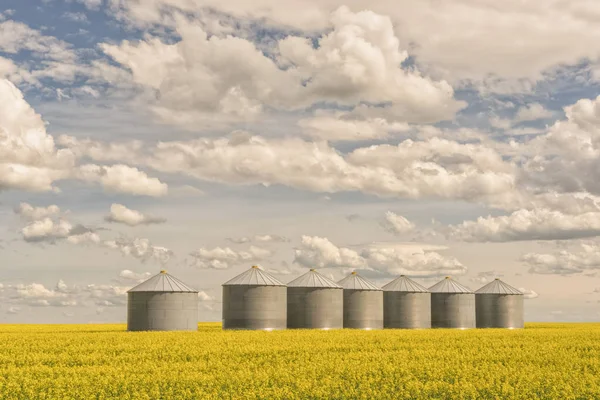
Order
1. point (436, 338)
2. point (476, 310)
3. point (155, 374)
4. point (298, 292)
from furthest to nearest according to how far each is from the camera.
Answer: point (476, 310) < point (298, 292) < point (436, 338) < point (155, 374)

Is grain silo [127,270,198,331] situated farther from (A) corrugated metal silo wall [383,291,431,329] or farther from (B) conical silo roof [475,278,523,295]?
(B) conical silo roof [475,278,523,295]

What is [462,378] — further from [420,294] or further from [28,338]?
[420,294]

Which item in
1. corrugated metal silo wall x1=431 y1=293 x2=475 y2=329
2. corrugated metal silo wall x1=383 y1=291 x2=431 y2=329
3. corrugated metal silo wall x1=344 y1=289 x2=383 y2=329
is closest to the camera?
corrugated metal silo wall x1=344 y1=289 x2=383 y2=329

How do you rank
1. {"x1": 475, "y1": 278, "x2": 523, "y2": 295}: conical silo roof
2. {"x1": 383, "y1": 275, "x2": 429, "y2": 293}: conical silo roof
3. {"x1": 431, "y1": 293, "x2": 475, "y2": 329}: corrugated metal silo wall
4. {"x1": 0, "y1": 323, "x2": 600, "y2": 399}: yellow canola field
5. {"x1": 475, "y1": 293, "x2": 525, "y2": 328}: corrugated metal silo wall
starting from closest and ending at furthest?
{"x1": 0, "y1": 323, "x2": 600, "y2": 399}: yellow canola field
{"x1": 383, "y1": 275, "x2": 429, "y2": 293}: conical silo roof
{"x1": 431, "y1": 293, "x2": 475, "y2": 329}: corrugated metal silo wall
{"x1": 475, "y1": 293, "x2": 525, "y2": 328}: corrugated metal silo wall
{"x1": 475, "y1": 278, "x2": 523, "y2": 295}: conical silo roof

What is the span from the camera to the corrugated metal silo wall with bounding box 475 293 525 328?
284 ft

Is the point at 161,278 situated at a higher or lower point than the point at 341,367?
higher

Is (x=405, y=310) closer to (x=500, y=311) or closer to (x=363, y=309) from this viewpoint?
(x=363, y=309)

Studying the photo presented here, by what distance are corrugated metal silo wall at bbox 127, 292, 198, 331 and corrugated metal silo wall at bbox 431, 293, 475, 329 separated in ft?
107

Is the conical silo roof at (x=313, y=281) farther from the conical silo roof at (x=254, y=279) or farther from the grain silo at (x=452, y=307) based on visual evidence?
the grain silo at (x=452, y=307)

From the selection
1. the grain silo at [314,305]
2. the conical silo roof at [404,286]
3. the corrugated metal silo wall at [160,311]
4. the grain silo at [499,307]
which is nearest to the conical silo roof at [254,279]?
the grain silo at [314,305]

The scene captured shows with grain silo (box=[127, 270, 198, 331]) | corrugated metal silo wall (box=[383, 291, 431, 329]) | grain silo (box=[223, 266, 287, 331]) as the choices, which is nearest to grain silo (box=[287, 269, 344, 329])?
grain silo (box=[223, 266, 287, 331])

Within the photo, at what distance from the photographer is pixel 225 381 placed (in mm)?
26750

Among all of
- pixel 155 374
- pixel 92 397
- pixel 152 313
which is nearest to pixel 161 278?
pixel 152 313

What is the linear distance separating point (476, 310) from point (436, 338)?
35.5 metres
